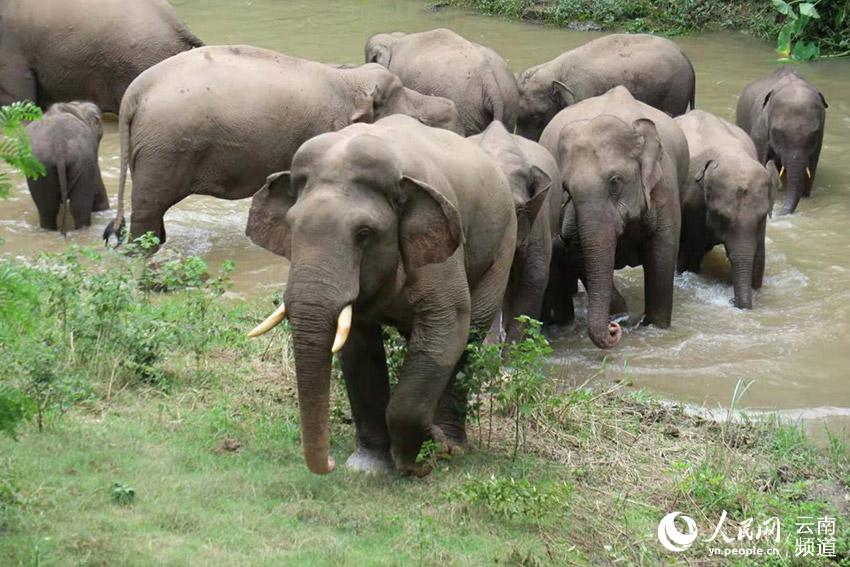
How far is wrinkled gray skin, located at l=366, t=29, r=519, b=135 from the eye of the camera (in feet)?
37.9

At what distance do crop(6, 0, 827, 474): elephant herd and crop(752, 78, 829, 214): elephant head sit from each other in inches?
0.9

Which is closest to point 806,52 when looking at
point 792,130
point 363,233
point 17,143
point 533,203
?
point 792,130

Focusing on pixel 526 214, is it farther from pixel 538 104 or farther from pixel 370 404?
pixel 538 104

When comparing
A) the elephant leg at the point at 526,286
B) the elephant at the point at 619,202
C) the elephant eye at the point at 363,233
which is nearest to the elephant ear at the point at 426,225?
the elephant eye at the point at 363,233

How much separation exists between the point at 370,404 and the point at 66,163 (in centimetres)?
486

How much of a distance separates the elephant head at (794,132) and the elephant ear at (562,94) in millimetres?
1778

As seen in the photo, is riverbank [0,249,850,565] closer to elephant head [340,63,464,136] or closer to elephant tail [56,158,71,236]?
elephant tail [56,158,71,236]

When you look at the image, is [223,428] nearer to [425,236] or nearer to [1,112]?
[425,236]

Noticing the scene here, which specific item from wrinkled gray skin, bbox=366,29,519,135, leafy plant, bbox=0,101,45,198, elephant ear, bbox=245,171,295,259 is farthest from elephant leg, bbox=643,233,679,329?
leafy plant, bbox=0,101,45,198

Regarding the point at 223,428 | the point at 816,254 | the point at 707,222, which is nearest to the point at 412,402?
the point at 223,428

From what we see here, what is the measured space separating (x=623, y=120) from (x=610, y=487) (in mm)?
3491

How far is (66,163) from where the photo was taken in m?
9.77

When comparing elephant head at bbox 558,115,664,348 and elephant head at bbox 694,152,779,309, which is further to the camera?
elephant head at bbox 694,152,779,309

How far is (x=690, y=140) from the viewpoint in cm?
1048
